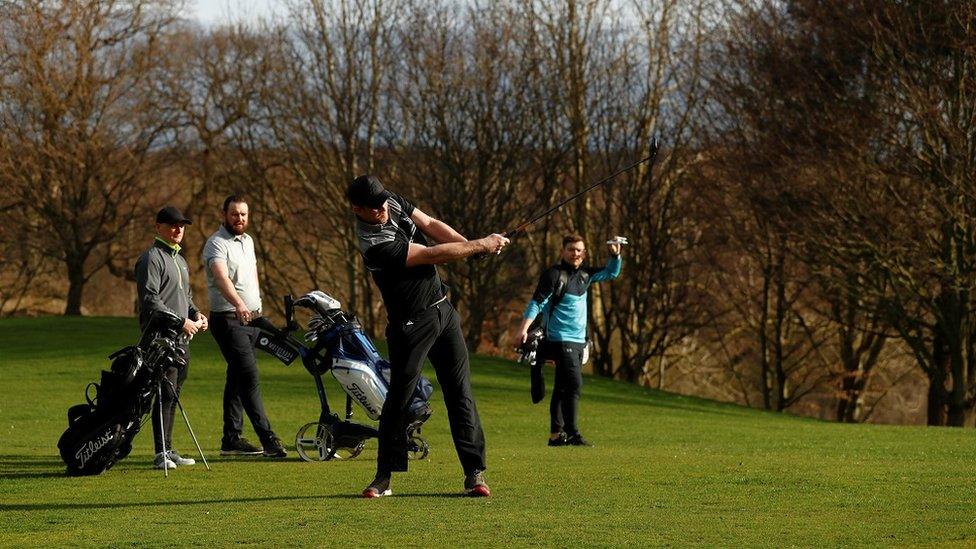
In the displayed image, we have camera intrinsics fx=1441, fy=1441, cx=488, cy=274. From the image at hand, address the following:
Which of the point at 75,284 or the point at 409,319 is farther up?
the point at 75,284

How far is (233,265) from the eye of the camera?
39.6ft

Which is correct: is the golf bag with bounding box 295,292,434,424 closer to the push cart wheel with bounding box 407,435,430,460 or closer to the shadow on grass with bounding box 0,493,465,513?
the push cart wheel with bounding box 407,435,430,460

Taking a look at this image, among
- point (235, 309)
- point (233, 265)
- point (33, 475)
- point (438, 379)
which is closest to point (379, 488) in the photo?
point (438, 379)

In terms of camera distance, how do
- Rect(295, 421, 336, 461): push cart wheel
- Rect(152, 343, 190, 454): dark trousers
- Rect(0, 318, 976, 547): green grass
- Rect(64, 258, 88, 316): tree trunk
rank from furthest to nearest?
Rect(64, 258, 88, 316): tree trunk, Rect(295, 421, 336, 461): push cart wheel, Rect(152, 343, 190, 454): dark trousers, Rect(0, 318, 976, 547): green grass

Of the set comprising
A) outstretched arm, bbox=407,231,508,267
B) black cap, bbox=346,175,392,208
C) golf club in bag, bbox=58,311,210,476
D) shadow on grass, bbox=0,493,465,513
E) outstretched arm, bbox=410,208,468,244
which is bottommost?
shadow on grass, bbox=0,493,465,513

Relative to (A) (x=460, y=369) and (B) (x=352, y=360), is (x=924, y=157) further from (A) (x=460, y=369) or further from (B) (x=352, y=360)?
(A) (x=460, y=369)

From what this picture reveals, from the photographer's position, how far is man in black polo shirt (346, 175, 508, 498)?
856 centimetres

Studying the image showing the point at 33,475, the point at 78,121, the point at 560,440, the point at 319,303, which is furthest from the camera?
the point at 78,121

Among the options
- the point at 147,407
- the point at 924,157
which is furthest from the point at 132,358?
the point at 924,157

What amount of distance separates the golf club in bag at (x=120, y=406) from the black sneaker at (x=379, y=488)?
6.60 feet

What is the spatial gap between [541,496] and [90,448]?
351cm

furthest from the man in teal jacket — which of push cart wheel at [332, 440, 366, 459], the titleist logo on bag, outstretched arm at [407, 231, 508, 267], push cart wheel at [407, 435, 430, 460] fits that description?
outstretched arm at [407, 231, 508, 267]

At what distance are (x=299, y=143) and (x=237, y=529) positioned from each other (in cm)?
3352

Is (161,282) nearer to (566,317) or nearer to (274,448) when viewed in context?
(274,448)
